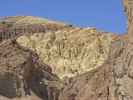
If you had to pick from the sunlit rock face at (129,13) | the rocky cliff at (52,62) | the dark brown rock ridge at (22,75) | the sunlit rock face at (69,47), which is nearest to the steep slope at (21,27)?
the rocky cliff at (52,62)

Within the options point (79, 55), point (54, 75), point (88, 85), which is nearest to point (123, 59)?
point (88, 85)

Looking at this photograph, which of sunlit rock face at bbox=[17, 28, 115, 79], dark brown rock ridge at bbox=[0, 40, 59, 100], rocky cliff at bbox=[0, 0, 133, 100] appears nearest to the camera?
rocky cliff at bbox=[0, 0, 133, 100]

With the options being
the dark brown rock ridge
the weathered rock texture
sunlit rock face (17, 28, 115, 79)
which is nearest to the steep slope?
sunlit rock face (17, 28, 115, 79)

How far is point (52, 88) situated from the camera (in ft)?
172

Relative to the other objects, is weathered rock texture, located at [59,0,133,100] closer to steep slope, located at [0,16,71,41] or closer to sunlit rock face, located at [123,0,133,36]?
sunlit rock face, located at [123,0,133,36]

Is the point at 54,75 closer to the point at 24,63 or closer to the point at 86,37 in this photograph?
the point at 24,63

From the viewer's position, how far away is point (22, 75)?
173 feet

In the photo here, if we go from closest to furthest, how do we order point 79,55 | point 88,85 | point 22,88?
point 88,85 → point 22,88 → point 79,55

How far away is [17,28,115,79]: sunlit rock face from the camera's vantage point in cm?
6116

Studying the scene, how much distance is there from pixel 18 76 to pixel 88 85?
23.2 metres

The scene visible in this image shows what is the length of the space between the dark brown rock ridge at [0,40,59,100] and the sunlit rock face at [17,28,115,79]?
493cm

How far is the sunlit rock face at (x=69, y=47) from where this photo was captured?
61.2 meters

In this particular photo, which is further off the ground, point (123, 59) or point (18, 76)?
point (123, 59)

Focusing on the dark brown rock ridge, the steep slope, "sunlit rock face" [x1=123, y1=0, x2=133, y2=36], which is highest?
"sunlit rock face" [x1=123, y1=0, x2=133, y2=36]
